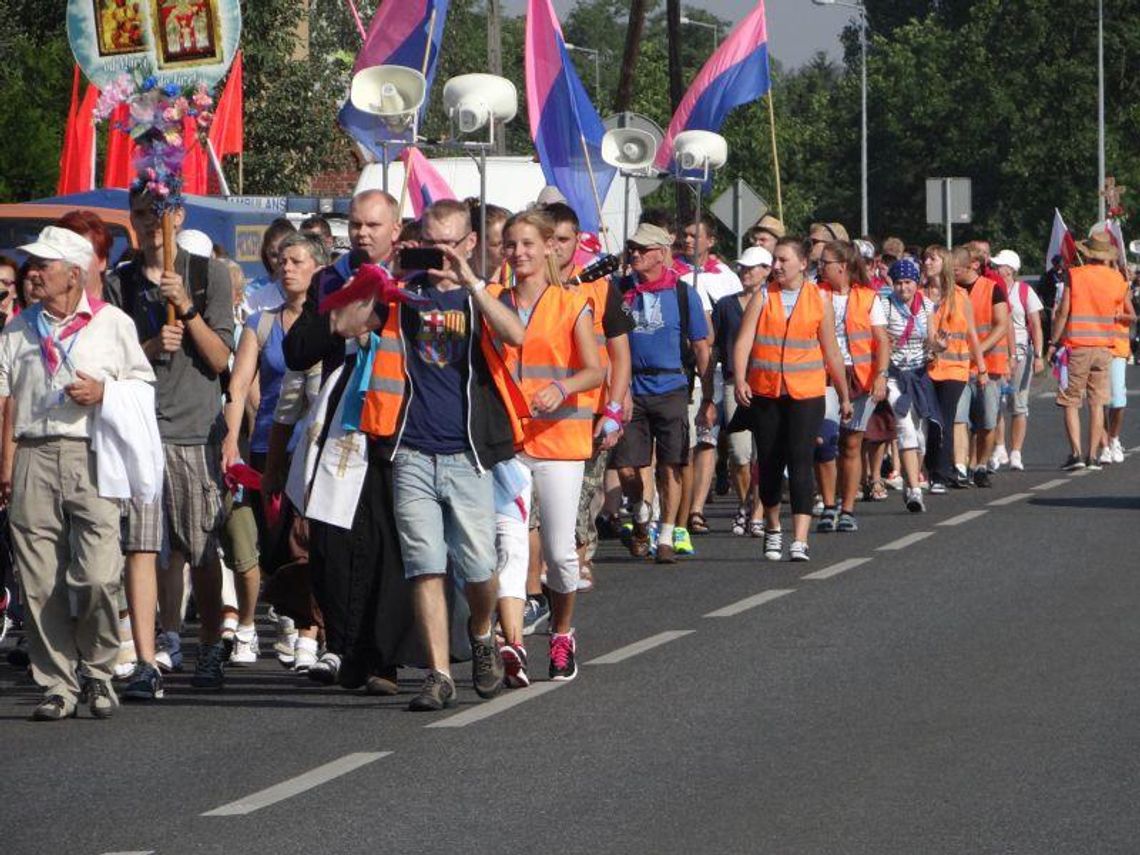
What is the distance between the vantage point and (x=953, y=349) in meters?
20.7

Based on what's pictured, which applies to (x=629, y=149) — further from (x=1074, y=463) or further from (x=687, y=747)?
(x=687, y=747)

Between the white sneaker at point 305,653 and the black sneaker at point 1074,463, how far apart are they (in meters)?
12.5

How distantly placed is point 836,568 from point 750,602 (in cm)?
169

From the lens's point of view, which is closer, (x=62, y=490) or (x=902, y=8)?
(x=62, y=490)

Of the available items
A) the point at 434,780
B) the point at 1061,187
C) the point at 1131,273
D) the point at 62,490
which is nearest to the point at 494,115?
the point at 62,490

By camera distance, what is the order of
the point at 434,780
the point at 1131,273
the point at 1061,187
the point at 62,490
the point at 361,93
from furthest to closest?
the point at 1061,187
the point at 1131,273
the point at 361,93
the point at 62,490
the point at 434,780

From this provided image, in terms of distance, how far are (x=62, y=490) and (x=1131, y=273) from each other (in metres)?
44.9

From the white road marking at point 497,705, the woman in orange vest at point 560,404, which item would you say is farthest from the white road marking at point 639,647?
the white road marking at point 497,705

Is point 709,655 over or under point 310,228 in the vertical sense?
under

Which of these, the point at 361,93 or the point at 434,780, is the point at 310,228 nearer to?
the point at 361,93

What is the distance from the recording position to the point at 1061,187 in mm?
78250

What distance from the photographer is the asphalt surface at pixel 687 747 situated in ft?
25.4

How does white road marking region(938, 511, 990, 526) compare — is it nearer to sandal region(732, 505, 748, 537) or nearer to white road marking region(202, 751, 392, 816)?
sandal region(732, 505, 748, 537)

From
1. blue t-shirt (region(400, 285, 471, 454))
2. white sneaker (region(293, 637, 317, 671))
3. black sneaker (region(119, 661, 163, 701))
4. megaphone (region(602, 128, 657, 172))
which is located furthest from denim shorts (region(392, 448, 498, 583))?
megaphone (region(602, 128, 657, 172))
